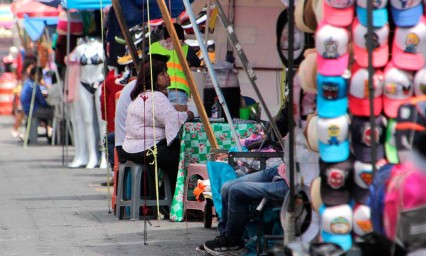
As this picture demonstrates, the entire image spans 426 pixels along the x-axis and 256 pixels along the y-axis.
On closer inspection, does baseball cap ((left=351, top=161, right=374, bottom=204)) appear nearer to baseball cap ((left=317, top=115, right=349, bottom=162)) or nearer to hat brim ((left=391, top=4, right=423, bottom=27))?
baseball cap ((left=317, top=115, right=349, bottom=162))

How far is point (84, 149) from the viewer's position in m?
19.5

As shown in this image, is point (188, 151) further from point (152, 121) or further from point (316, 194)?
point (316, 194)

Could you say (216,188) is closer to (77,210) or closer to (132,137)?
(132,137)

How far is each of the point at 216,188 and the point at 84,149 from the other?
32.1 feet

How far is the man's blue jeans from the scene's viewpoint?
910 centimetres

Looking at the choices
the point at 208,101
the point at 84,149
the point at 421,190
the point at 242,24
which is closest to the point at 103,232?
the point at 208,101

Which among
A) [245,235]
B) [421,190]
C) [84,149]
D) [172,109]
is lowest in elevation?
[84,149]

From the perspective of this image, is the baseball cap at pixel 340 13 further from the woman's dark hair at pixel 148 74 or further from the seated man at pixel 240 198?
the woman's dark hair at pixel 148 74

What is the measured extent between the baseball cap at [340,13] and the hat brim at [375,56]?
0.52ft

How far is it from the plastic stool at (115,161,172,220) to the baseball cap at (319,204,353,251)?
4827 mm

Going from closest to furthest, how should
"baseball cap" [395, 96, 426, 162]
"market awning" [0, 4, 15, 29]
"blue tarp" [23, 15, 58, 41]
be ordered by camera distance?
1. "baseball cap" [395, 96, 426, 162]
2. "blue tarp" [23, 15, 58, 41]
3. "market awning" [0, 4, 15, 29]

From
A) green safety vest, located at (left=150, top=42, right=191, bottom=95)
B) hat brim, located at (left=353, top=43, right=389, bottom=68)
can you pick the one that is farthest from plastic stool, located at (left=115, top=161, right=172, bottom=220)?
hat brim, located at (left=353, top=43, right=389, bottom=68)

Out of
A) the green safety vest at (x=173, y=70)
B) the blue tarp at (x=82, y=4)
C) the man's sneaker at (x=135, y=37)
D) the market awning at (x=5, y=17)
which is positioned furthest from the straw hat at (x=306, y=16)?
the market awning at (x=5, y=17)

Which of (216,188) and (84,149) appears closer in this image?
(216,188)
